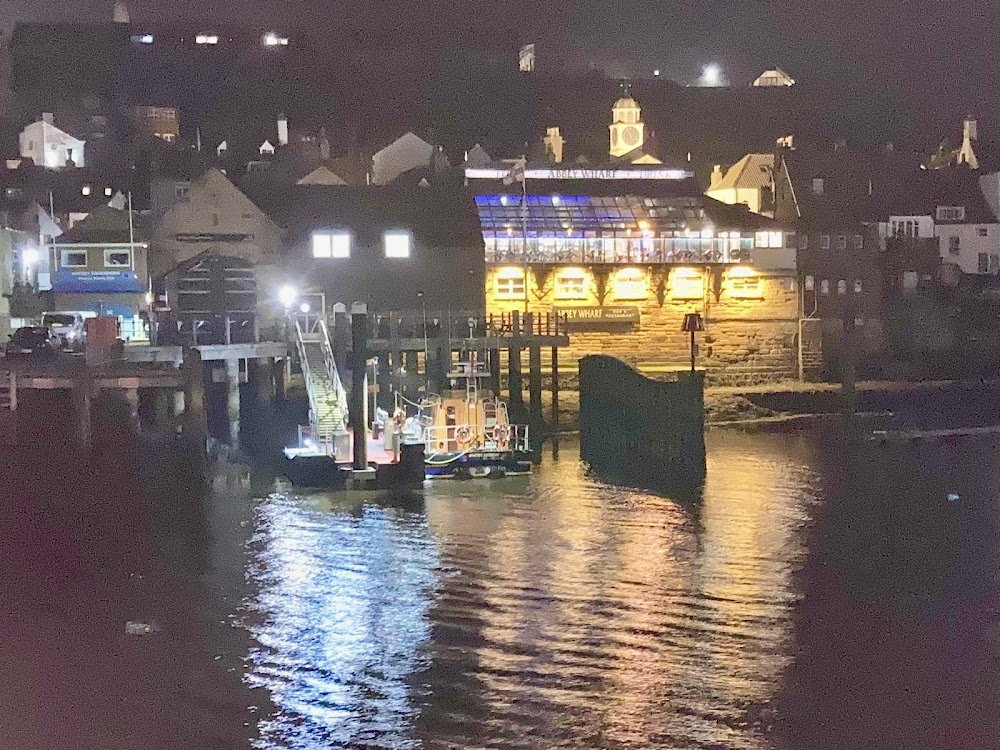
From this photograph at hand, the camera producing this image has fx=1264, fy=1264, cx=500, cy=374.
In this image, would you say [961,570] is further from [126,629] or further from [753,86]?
[753,86]

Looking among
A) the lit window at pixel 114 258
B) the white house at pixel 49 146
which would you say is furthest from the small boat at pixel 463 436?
the white house at pixel 49 146

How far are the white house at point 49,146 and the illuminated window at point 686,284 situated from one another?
38099mm

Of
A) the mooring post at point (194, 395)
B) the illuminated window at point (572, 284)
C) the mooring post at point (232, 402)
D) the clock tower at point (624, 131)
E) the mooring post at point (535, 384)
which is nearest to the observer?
the mooring post at point (194, 395)

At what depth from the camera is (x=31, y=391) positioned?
35500mm

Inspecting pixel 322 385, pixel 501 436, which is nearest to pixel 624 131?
pixel 322 385

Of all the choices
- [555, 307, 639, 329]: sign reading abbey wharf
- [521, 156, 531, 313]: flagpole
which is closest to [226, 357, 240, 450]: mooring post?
[521, 156, 531, 313]: flagpole

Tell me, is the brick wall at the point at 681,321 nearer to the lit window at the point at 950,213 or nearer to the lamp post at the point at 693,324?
the lamp post at the point at 693,324

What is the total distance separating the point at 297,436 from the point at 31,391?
754 centimetres

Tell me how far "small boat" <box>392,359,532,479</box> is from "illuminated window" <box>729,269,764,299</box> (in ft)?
60.7

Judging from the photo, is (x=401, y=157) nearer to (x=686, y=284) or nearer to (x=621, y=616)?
(x=686, y=284)

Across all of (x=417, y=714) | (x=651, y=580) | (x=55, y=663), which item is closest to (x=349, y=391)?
(x=651, y=580)

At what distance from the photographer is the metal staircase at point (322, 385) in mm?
31781

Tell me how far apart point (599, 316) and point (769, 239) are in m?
8.50

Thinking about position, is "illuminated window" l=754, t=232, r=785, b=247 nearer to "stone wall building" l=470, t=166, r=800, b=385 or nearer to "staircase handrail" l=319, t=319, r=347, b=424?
"stone wall building" l=470, t=166, r=800, b=385
